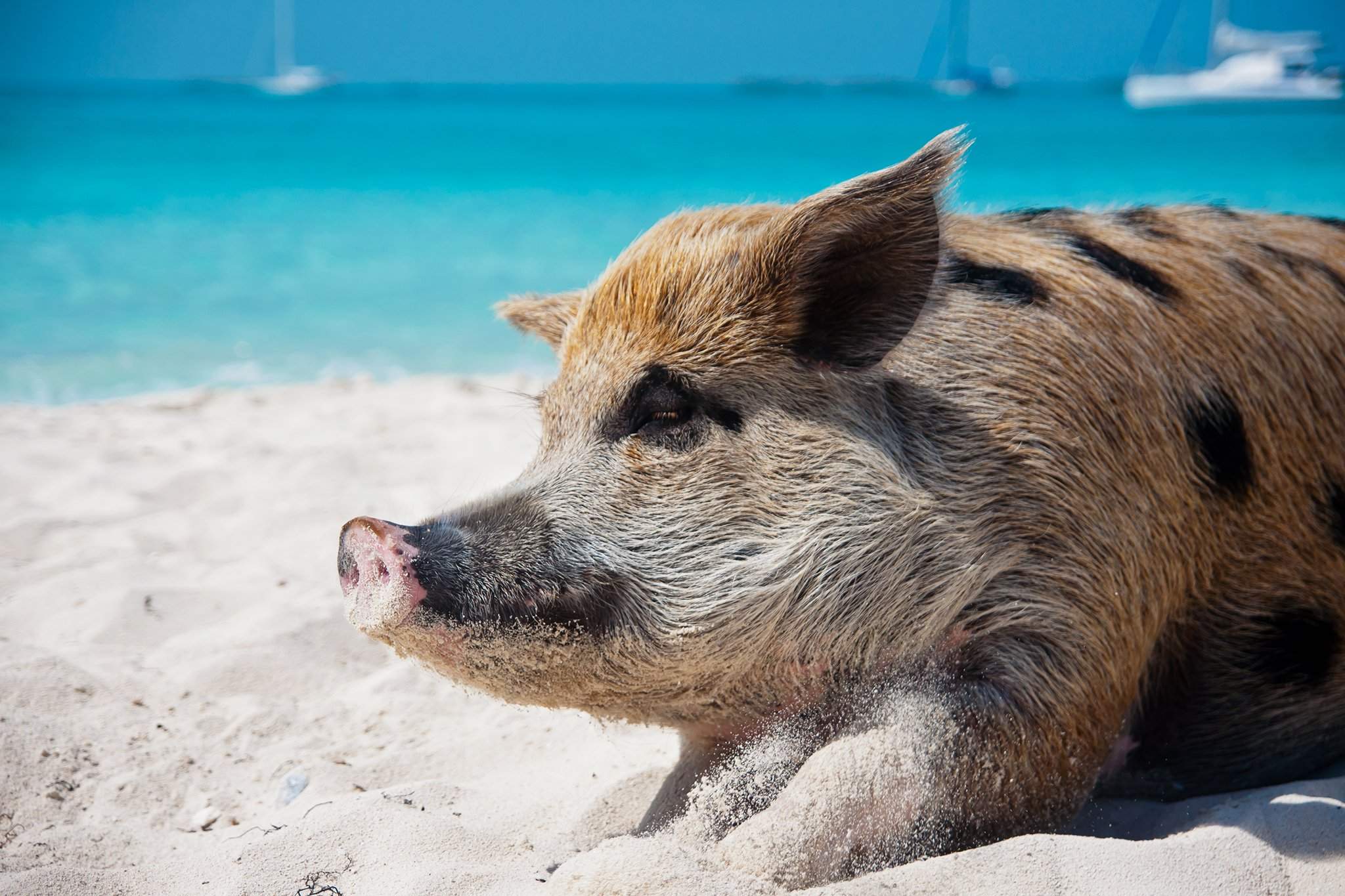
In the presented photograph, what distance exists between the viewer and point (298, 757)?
3.48 m

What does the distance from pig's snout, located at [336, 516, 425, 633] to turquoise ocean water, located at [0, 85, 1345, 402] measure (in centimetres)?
142

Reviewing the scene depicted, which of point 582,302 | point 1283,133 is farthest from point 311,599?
point 1283,133

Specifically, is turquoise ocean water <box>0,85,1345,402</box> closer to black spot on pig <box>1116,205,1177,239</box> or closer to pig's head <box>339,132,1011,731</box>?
black spot on pig <box>1116,205,1177,239</box>

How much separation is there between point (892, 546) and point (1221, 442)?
36.9 inches

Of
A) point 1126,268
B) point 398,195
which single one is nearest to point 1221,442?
point 1126,268

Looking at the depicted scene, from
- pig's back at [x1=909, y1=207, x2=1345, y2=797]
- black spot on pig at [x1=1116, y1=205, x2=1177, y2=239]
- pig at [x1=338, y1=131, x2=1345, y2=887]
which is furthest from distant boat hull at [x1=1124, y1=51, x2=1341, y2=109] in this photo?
pig at [x1=338, y1=131, x2=1345, y2=887]

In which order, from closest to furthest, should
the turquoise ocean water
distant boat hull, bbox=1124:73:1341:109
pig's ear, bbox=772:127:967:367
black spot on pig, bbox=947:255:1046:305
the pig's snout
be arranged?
the pig's snout, pig's ear, bbox=772:127:967:367, black spot on pig, bbox=947:255:1046:305, the turquoise ocean water, distant boat hull, bbox=1124:73:1341:109

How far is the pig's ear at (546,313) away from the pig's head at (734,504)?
0.47m

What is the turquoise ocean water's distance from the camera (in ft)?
39.0

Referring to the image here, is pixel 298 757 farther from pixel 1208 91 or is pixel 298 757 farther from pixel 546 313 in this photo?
pixel 1208 91

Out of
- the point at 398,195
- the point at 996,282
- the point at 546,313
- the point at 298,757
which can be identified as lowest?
the point at 398,195

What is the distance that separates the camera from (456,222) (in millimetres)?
21203

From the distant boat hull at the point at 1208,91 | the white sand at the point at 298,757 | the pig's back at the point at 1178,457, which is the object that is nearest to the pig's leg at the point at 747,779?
the white sand at the point at 298,757

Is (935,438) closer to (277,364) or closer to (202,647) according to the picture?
(202,647)
